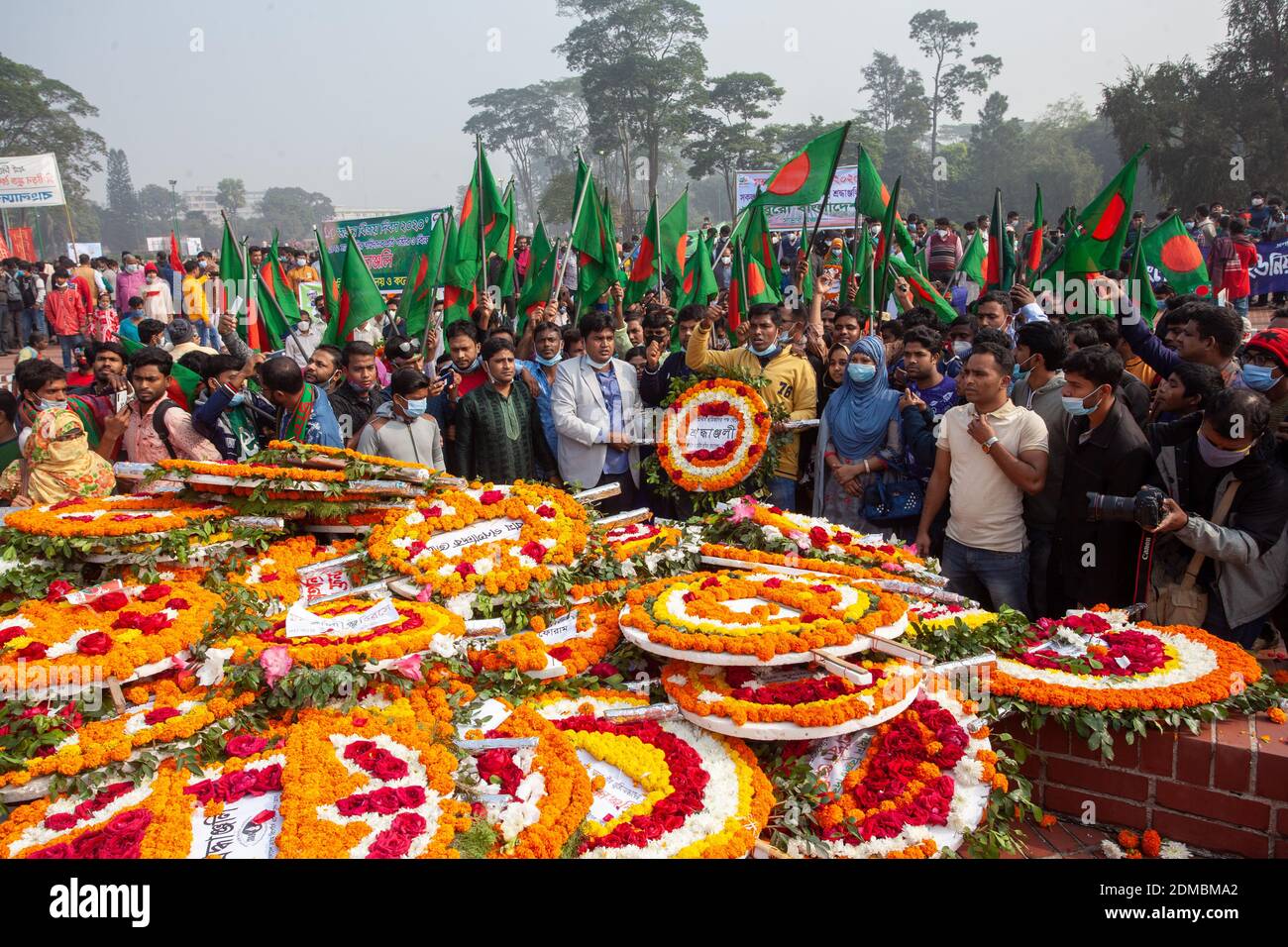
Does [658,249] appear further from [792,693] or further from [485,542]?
[792,693]

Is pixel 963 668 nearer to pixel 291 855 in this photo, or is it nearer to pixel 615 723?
pixel 615 723

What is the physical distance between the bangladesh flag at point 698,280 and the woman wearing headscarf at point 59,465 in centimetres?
603

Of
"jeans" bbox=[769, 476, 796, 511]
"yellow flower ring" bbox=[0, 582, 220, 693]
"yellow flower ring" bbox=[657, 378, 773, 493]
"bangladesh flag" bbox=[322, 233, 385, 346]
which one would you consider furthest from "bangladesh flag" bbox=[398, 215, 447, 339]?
"yellow flower ring" bbox=[0, 582, 220, 693]

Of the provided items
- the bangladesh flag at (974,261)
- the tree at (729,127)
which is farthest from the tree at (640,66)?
the bangladesh flag at (974,261)

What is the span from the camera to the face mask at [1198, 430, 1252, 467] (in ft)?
13.7

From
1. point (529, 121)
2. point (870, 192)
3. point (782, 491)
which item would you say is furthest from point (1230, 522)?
point (529, 121)

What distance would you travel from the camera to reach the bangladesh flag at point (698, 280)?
9.88 metres

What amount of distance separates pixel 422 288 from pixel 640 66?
38.2 m

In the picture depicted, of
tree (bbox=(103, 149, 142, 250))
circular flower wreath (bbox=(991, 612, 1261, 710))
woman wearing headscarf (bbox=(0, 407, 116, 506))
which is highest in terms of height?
tree (bbox=(103, 149, 142, 250))

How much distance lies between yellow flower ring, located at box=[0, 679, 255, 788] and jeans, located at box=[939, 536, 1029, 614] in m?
3.88

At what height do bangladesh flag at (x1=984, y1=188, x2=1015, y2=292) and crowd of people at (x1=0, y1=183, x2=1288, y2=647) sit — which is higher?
bangladesh flag at (x1=984, y1=188, x2=1015, y2=292)

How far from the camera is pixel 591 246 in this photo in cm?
876

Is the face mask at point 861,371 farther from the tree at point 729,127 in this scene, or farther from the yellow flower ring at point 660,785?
the tree at point 729,127

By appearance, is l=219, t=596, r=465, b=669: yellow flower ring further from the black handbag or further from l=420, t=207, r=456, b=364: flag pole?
l=420, t=207, r=456, b=364: flag pole
